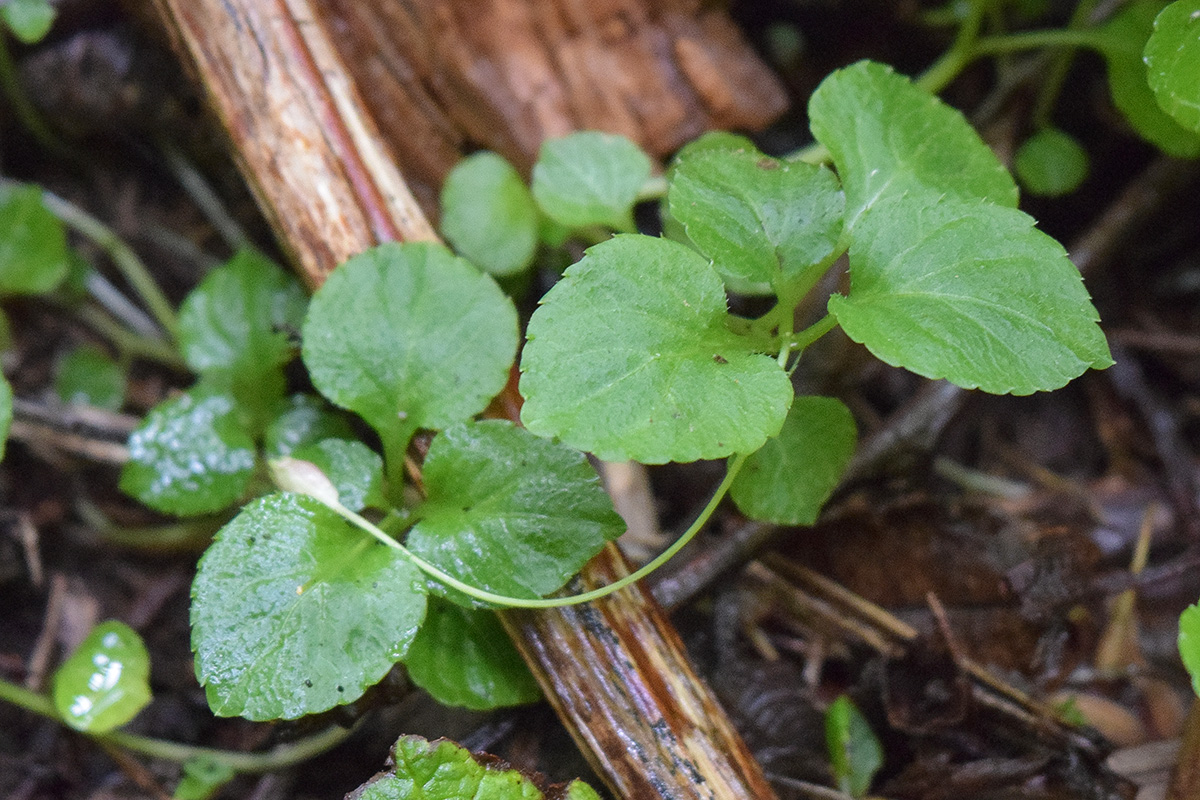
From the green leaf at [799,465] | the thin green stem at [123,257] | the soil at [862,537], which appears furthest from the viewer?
the thin green stem at [123,257]

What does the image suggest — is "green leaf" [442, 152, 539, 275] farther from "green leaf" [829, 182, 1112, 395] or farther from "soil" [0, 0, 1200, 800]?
"green leaf" [829, 182, 1112, 395]

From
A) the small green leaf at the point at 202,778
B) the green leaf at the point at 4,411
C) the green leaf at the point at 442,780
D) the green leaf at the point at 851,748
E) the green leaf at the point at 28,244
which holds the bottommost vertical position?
the green leaf at the point at 851,748

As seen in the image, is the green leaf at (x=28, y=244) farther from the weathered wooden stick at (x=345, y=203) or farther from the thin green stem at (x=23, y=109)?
the weathered wooden stick at (x=345, y=203)

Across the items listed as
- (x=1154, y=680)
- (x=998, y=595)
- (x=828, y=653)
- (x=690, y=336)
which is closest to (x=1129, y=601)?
(x=1154, y=680)

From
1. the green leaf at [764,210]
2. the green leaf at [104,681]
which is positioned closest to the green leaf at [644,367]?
the green leaf at [764,210]

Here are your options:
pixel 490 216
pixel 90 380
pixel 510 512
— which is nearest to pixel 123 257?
pixel 90 380

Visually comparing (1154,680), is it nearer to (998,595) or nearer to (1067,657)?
(1067,657)
